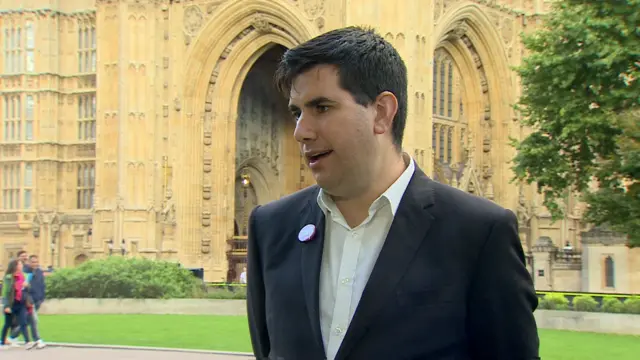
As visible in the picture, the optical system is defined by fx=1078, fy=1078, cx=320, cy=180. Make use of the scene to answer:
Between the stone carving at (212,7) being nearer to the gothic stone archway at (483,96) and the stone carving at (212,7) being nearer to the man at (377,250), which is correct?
the gothic stone archway at (483,96)

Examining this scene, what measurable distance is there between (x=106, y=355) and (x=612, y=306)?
40.9 ft

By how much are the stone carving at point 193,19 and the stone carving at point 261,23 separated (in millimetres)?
2351

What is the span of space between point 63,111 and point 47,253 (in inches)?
265

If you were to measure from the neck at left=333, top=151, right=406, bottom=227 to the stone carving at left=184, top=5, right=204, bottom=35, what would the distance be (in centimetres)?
4268

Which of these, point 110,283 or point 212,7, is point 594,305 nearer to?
point 110,283

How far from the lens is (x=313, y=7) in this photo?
42844mm

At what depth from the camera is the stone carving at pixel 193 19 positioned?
45562mm

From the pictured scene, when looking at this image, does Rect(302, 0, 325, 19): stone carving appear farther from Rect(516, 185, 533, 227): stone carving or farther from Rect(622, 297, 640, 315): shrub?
Rect(622, 297, 640, 315): shrub

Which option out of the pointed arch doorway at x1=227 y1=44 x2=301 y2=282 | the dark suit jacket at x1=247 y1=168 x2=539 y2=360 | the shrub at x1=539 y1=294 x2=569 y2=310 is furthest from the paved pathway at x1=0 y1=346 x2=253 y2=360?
the pointed arch doorway at x1=227 y1=44 x2=301 y2=282

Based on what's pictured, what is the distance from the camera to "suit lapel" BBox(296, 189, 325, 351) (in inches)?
138

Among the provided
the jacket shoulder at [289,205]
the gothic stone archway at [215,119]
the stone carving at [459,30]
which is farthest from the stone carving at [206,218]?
the jacket shoulder at [289,205]

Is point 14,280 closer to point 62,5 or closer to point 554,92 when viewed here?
point 554,92

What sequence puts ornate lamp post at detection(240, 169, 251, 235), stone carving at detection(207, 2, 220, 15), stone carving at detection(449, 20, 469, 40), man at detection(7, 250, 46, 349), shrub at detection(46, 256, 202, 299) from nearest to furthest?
man at detection(7, 250, 46, 349), shrub at detection(46, 256, 202, 299), stone carving at detection(207, 2, 220, 15), stone carving at detection(449, 20, 469, 40), ornate lamp post at detection(240, 169, 251, 235)

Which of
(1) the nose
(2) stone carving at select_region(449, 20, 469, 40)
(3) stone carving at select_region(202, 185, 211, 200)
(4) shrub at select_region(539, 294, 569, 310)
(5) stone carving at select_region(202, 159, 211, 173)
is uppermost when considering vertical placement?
(2) stone carving at select_region(449, 20, 469, 40)
